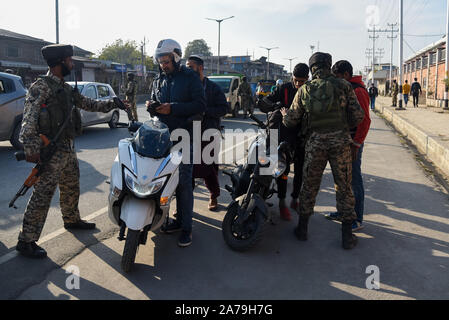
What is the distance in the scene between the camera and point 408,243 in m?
4.04

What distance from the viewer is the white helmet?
3820 mm

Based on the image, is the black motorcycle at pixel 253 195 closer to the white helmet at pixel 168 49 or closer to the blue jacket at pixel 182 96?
the blue jacket at pixel 182 96

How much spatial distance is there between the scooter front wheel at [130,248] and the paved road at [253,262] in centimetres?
9

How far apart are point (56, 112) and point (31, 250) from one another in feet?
4.18

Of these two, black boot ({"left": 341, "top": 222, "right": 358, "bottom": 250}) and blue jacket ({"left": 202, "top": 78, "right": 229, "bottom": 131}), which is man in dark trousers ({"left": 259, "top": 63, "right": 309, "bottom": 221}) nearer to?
blue jacket ({"left": 202, "top": 78, "right": 229, "bottom": 131})

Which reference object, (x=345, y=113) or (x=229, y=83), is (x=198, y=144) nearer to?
(x=345, y=113)

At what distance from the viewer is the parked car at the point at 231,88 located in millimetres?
18031

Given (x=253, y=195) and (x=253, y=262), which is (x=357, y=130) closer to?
(x=253, y=195)

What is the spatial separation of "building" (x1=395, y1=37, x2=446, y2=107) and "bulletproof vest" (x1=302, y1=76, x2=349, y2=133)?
20.8 m

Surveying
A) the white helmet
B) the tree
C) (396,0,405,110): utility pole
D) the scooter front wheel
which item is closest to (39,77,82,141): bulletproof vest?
the white helmet

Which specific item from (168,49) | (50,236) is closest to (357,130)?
(168,49)

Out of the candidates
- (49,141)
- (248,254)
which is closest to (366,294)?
(248,254)

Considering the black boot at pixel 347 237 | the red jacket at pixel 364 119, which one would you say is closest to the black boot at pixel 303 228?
the black boot at pixel 347 237

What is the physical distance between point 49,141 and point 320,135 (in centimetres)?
254
